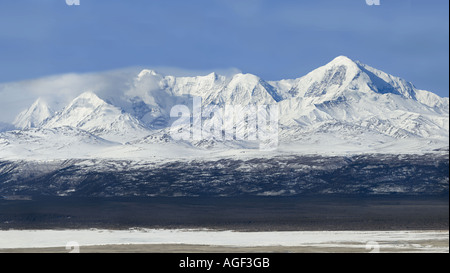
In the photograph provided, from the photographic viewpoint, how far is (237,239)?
16938cm

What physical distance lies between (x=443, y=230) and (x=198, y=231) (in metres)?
55.4

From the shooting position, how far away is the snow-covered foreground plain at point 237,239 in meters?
153

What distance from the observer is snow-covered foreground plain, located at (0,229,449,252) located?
153 m

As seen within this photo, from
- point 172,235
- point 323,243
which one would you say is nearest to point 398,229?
point 323,243

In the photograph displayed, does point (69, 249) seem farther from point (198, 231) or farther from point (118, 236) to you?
point (198, 231)

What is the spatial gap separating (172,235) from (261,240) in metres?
25.9

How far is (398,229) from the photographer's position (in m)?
188
